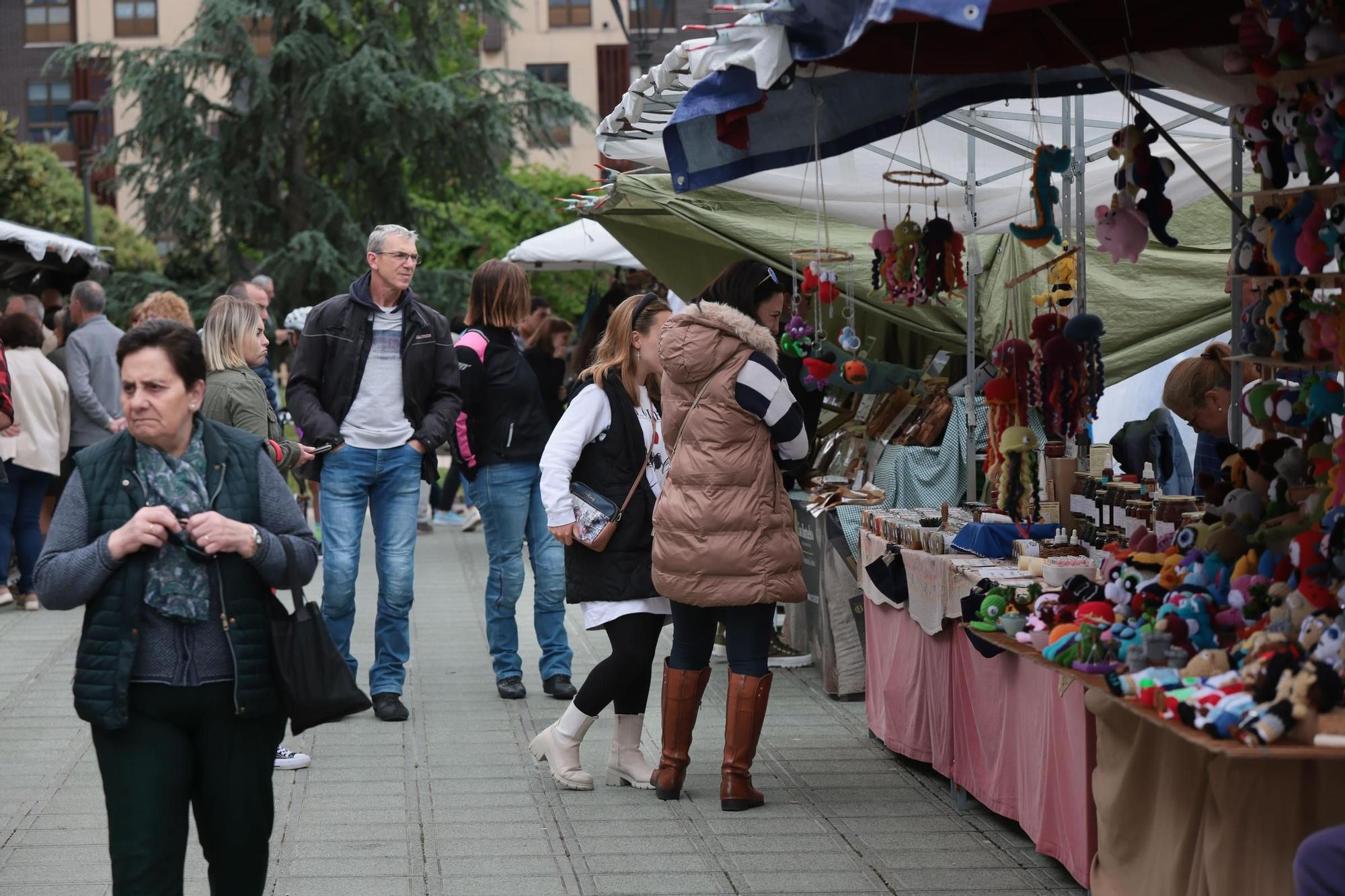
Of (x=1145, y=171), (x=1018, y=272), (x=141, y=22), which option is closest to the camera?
(x=1145, y=171)

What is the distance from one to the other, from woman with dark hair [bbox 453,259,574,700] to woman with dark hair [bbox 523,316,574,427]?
12.6 feet

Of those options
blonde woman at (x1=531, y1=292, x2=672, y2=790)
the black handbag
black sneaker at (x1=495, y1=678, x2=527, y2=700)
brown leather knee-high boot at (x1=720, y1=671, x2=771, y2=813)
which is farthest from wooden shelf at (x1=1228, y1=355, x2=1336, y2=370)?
black sneaker at (x1=495, y1=678, x2=527, y2=700)

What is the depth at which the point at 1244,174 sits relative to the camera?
23.5ft

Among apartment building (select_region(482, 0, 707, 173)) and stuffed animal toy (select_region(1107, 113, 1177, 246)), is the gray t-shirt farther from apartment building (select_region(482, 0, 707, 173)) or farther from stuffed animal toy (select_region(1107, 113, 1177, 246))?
apartment building (select_region(482, 0, 707, 173))

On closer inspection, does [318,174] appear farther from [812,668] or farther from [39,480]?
[812,668]

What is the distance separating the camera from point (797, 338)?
7258mm

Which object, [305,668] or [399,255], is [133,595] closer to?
[305,668]

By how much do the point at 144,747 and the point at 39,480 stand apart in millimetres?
7513

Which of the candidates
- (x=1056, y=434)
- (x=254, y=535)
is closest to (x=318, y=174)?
(x=1056, y=434)

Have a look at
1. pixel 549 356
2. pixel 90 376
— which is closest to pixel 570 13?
pixel 549 356

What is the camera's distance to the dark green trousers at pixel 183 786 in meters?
3.46

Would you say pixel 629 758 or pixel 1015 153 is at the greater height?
pixel 1015 153

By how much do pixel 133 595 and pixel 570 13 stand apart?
43.1 m

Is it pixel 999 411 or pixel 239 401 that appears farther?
pixel 239 401
